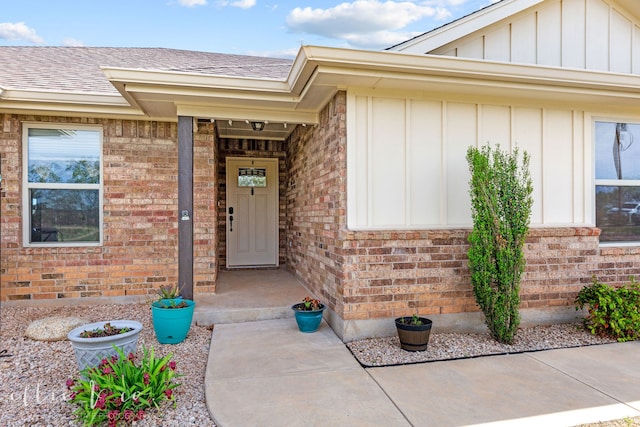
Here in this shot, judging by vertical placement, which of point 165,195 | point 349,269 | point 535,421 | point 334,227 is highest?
point 165,195

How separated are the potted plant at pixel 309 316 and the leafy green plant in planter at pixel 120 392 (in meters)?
1.57

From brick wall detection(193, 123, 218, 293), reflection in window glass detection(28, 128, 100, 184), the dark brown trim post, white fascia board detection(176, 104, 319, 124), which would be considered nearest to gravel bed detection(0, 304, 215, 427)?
the dark brown trim post

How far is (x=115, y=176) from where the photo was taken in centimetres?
522

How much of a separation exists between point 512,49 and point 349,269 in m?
3.29

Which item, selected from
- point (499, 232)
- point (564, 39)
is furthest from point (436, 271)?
point (564, 39)

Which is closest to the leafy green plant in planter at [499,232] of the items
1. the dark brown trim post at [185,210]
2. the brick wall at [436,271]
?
the brick wall at [436,271]

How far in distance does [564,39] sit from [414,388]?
177 inches

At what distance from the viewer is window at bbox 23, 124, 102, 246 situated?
5.10 m

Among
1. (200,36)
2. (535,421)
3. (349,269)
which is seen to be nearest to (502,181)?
(349,269)

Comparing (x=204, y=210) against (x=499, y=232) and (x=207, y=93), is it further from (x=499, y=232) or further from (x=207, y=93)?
(x=499, y=232)

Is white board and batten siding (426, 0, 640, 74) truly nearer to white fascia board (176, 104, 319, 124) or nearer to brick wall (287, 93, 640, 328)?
white fascia board (176, 104, 319, 124)

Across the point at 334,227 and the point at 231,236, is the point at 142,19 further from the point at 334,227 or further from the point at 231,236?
the point at 334,227

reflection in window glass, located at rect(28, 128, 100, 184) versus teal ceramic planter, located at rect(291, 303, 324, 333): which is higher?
reflection in window glass, located at rect(28, 128, 100, 184)

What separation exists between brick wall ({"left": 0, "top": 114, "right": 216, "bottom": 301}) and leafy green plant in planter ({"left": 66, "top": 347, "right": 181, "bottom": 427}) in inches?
100
